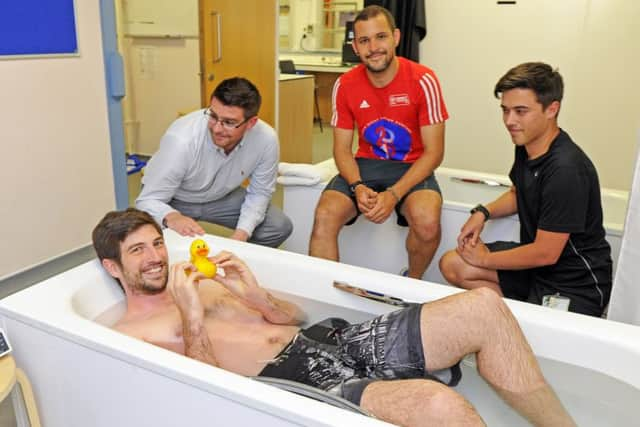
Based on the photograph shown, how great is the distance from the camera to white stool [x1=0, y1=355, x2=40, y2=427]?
121 centimetres

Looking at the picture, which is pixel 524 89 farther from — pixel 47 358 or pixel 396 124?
pixel 47 358

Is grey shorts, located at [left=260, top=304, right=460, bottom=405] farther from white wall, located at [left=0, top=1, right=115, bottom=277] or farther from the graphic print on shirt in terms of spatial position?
white wall, located at [left=0, top=1, right=115, bottom=277]

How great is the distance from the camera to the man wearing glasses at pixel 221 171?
1983 millimetres

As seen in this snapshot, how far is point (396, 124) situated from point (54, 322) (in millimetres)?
1522

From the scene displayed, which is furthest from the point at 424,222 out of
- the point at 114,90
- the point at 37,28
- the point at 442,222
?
the point at 37,28

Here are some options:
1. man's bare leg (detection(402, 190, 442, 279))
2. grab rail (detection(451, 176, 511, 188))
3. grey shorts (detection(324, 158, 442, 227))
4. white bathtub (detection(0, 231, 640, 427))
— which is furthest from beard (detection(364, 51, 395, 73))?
white bathtub (detection(0, 231, 640, 427))

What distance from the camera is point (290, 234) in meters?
2.61

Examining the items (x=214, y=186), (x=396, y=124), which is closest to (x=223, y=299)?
(x=214, y=186)

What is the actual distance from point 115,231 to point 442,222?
138 centimetres

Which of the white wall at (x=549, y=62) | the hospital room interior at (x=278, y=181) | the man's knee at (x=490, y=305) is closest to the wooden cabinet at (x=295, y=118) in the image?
the hospital room interior at (x=278, y=181)

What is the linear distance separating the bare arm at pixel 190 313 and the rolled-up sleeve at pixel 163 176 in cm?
60

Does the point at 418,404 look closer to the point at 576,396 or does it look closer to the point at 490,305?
the point at 490,305

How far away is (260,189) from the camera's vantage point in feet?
7.75

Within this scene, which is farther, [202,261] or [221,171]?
[221,171]
